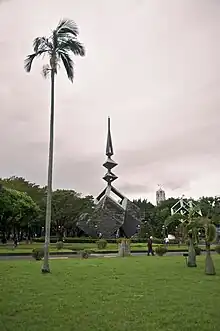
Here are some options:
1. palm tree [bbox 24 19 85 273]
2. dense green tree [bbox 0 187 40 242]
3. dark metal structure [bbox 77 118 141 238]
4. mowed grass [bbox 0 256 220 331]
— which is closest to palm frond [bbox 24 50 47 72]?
palm tree [bbox 24 19 85 273]

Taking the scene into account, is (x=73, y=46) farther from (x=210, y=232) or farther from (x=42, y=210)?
(x=42, y=210)

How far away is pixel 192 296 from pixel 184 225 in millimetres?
10389

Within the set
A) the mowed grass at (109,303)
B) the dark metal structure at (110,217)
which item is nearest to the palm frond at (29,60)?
the mowed grass at (109,303)

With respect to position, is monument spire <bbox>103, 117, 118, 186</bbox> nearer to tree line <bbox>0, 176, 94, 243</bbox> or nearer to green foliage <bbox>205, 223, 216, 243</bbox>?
tree line <bbox>0, 176, 94, 243</bbox>

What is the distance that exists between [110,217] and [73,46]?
49262mm

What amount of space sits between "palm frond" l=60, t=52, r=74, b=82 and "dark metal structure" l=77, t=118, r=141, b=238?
47987 mm

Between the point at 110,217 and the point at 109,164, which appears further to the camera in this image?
the point at 109,164

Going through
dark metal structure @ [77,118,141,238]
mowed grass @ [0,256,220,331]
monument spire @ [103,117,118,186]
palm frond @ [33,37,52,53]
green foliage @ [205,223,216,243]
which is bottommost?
mowed grass @ [0,256,220,331]

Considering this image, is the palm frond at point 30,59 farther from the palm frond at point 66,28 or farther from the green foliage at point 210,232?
the green foliage at point 210,232

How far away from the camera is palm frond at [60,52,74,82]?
1886 cm

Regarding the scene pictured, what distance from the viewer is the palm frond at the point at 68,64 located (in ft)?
61.9

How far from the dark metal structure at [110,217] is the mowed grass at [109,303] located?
50673 mm

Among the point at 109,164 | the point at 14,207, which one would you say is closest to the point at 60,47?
the point at 14,207

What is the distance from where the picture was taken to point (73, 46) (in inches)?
729
